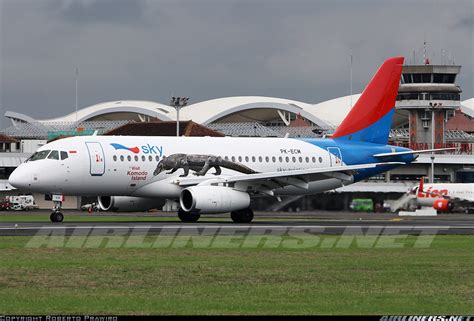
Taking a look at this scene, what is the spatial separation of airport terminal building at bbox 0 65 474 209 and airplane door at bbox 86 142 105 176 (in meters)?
72.9

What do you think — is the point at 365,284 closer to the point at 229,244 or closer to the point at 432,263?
the point at 432,263

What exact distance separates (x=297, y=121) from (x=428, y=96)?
24.1 metres

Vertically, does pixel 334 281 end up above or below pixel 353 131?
below

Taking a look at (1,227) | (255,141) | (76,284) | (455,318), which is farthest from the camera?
(255,141)

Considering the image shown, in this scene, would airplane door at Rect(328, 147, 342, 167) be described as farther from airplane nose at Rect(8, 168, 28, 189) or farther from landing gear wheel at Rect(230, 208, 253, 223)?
airplane nose at Rect(8, 168, 28, 189)

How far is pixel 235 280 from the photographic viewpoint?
25859 mm

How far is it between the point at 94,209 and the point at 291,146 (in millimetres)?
33620

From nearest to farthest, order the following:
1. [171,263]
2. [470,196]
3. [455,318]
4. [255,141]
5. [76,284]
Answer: [455,318] < [76,284] < [171,263] < [255,141] < [470,196]

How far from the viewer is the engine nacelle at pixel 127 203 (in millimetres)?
55747

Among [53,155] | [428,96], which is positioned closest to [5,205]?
[53,155]

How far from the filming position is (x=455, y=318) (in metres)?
18.2

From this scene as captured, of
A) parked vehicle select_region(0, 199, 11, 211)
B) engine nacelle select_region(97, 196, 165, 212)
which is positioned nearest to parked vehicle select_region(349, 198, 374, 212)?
engine nacelle select_region(97, 196, 165, 212)

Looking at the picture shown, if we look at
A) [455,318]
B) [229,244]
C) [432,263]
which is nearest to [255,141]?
[229,244]

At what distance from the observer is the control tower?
162000 mm
